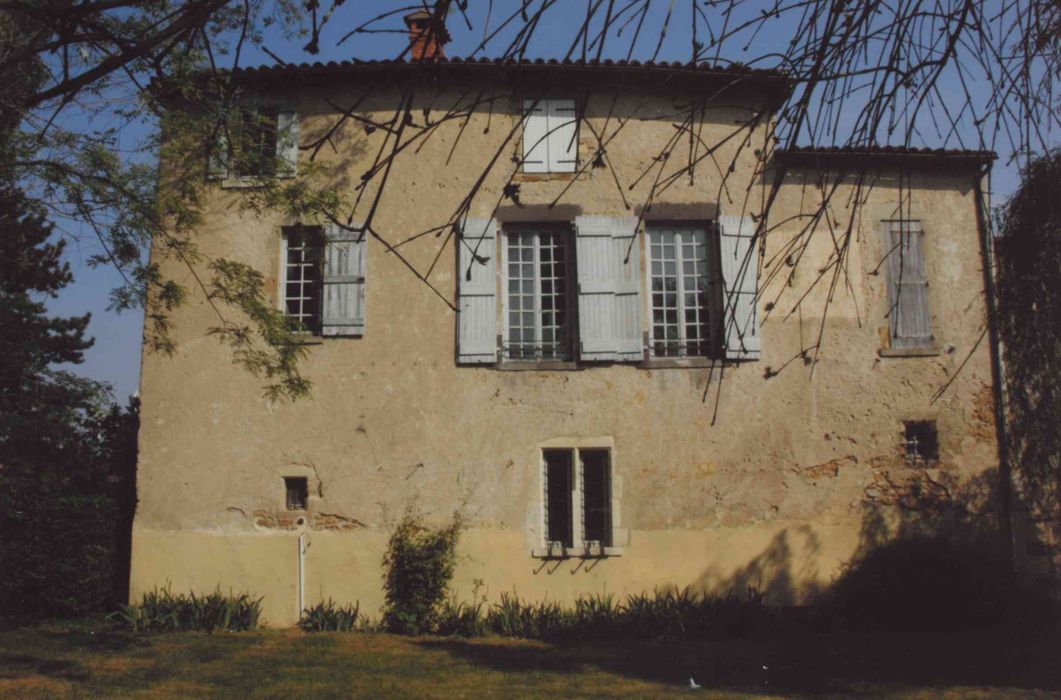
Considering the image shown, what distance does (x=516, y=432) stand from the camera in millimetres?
10805

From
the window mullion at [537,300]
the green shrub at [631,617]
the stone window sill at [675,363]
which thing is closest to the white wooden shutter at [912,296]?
the stone window sill at [675,363]

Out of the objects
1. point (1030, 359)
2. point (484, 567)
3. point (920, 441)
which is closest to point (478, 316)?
point (484, 567)

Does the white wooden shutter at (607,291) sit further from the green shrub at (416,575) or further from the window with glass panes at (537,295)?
the green shrub at (416,575)

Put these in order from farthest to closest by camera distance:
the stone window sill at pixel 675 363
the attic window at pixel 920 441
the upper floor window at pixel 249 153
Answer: the attic window at pixel 920 441 → the stone window sill at pixel 675 363 → the upper floor window at pixel 249 153

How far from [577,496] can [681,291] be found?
2.88 metres

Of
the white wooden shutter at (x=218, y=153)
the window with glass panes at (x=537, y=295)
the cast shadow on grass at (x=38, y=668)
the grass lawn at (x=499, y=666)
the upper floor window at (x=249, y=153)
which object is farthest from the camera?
the window with glass panes at (x=537, y=295)

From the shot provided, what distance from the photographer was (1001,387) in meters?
11.1

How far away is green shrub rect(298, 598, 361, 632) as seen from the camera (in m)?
10.3

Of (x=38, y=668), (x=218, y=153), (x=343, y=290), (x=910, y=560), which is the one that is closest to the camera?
(x=218, y=153)

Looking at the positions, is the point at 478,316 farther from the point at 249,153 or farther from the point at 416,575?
the point at 249,153

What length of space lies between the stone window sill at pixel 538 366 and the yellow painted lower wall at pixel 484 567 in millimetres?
1960

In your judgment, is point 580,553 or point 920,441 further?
point 920,441

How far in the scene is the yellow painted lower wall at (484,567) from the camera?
10.5 meters

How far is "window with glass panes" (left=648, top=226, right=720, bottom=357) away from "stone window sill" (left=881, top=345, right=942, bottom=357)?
219cm
